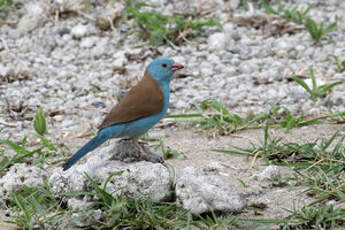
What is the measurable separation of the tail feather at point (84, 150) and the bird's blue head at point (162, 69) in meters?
0.91

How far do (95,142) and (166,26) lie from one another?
3.52 meters

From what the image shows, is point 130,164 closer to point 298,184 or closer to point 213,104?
point 298,184

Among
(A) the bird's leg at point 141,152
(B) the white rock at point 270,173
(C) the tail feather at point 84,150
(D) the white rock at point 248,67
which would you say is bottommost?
(B) the white rock at point 270,173

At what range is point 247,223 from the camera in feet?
11.7

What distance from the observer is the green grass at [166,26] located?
7234mm

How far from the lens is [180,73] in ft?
22.3

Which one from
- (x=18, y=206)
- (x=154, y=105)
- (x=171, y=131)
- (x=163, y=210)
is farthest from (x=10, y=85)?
(x=163, y=210)

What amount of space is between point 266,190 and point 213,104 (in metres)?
1.79

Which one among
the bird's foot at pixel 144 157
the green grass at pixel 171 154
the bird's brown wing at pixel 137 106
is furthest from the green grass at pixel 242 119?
the bird's foot at pixel 144 157

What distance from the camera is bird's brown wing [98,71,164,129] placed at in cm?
442

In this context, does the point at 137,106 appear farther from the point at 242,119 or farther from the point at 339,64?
the point at 339,64

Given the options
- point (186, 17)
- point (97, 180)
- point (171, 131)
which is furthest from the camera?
point (186, 17)

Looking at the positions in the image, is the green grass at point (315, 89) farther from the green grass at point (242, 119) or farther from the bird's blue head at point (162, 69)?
the bird's blue head at point (162, 69)

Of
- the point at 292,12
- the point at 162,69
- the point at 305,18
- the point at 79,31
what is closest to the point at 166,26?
the point at 79,31
